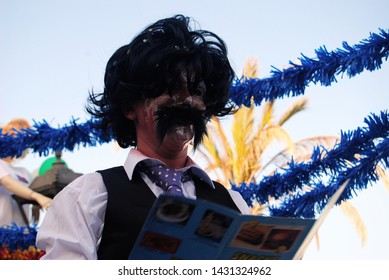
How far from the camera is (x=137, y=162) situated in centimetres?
193

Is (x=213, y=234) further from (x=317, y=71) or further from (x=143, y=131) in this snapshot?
(x=317, y=71)

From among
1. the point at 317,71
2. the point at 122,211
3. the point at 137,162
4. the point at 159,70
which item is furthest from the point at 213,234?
the point at 317,71

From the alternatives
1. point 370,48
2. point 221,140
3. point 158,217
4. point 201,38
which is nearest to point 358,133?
point 370,48

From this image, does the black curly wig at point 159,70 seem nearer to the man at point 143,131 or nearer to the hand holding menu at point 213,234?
the man at point 143,131

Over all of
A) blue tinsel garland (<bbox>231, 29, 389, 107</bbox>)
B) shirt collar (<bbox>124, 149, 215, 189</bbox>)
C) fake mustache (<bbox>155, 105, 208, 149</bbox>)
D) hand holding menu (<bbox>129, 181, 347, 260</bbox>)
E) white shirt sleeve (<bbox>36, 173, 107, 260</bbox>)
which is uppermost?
blue tinsel garland (<bbox>231, 29, 389, 107</bbox>)

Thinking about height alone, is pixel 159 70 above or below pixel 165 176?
above

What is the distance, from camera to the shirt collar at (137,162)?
194 centimetres

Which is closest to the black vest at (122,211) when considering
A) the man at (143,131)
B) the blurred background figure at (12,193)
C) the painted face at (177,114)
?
the man at (143,131)

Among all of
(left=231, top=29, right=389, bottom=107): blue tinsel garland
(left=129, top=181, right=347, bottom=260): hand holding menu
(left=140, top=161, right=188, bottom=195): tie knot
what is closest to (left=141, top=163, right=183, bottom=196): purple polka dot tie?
(left=140, top=161, right=188, bottom=195): tie knot

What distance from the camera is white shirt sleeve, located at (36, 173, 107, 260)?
1.72 metres

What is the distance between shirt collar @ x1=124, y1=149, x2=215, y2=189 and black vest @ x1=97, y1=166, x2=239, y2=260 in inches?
0.8

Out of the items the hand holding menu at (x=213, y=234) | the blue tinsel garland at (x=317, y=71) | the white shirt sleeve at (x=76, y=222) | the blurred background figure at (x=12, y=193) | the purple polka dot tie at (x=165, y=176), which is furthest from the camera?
the blurred background figure at (x=12, y=193)

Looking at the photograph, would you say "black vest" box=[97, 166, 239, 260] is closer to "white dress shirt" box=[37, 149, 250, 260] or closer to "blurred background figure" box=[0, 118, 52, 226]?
"white dress shirt" box=[37, 149, 250, 260]

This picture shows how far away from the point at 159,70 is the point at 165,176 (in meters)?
0.30
